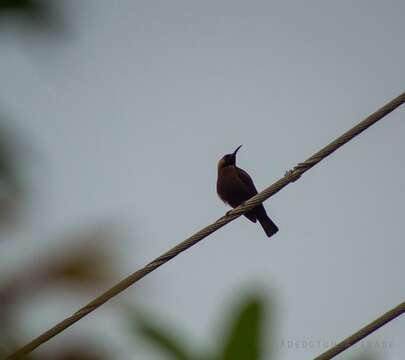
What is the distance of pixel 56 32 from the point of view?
647 millimetres

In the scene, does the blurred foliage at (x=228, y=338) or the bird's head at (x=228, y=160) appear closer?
the blurred foliage at (x=228, y=338)

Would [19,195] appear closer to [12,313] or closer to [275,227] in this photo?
[12,313]

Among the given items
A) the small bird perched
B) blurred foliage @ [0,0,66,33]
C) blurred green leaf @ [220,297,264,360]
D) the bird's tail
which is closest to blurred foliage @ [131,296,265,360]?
blurred green leaf @ [220,297,264,360]

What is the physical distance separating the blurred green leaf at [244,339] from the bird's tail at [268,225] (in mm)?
7129

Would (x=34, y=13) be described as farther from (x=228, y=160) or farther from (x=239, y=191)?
(x=228, y=160)

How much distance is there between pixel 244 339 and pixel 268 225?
7233 millimetres

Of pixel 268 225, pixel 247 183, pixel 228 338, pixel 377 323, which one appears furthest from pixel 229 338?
pixel 268 225

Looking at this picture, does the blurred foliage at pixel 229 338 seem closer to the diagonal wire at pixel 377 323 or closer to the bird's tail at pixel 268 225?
the diagonal wire at pixel 377 323

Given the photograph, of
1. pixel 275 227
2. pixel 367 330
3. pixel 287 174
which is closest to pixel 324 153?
pixel 287 174

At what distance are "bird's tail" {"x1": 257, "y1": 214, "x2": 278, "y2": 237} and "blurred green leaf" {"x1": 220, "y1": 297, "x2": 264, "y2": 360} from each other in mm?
7129

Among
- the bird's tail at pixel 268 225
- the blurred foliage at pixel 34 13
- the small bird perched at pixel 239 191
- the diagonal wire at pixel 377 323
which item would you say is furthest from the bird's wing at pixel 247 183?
the blurred foliage at pixel 34 13

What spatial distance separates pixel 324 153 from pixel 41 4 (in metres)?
2.77

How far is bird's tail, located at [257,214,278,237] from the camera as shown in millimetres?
7730

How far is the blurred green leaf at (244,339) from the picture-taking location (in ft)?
1.96
